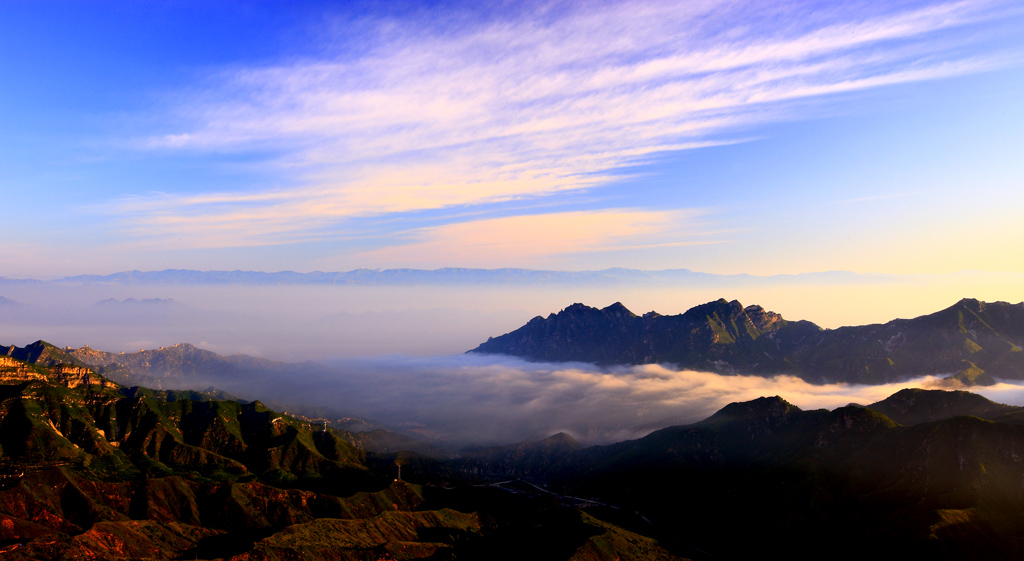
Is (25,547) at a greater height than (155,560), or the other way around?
(25,547)

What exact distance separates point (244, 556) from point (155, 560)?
33.6m

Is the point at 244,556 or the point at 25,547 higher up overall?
the point at 25,547

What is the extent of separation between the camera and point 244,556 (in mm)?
199125

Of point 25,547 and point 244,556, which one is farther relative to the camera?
point 244,556

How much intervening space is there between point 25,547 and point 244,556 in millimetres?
66316

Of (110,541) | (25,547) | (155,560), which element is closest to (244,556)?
(155,560)

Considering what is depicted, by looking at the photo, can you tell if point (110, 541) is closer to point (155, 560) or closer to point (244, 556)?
point (155, 560)

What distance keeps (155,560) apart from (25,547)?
133 feet

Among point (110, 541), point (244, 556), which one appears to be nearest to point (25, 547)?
point (110, 541)

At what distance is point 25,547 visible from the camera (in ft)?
566

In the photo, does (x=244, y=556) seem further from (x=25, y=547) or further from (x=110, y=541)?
(x=25, y=547)

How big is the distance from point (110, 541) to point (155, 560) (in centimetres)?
1896

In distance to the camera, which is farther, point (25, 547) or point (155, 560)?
point (155, 560)

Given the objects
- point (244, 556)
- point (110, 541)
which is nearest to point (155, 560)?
point (110, 541)
